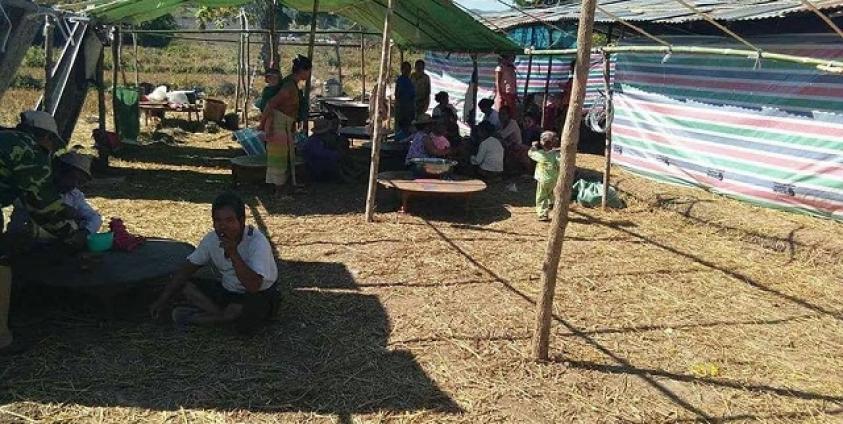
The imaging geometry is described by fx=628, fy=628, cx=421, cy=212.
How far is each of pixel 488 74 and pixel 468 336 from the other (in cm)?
1266

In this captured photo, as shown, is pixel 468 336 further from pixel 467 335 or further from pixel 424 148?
pixel 424 148

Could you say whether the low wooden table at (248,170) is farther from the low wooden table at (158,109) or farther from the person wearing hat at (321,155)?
the low wooden table at (158,109)

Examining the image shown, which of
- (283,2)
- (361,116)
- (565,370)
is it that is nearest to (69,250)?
(565,370)

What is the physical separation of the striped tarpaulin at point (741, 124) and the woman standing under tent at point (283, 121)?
5548mm

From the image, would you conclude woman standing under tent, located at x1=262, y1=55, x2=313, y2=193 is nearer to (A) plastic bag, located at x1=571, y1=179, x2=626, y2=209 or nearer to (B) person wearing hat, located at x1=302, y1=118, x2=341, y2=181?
(B) person wearing hat, located at x1=302, y1=118, x2=341, y2=181

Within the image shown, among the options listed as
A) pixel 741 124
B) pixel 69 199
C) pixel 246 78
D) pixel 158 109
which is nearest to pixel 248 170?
pixel 69 199

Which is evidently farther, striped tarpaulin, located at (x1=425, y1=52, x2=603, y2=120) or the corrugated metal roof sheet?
striped tarpaulin, located at (x1=425, y1=52, x2=603, y2=120)

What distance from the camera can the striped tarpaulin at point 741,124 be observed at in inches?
317

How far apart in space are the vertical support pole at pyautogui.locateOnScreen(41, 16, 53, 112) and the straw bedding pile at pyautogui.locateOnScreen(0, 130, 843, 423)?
203cm

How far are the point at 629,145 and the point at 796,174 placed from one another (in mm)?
3262

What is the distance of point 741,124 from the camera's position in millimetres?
9148

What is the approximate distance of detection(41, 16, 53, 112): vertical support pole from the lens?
27.5 feet

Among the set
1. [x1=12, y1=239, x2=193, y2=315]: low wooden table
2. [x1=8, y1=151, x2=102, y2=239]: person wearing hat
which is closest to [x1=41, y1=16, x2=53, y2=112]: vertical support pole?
[x1=8, y1=151, x2=102, y2=239]: person wearing hat

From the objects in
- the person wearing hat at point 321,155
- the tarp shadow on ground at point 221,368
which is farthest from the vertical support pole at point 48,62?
the tarp shadow on ground at point 221,368
